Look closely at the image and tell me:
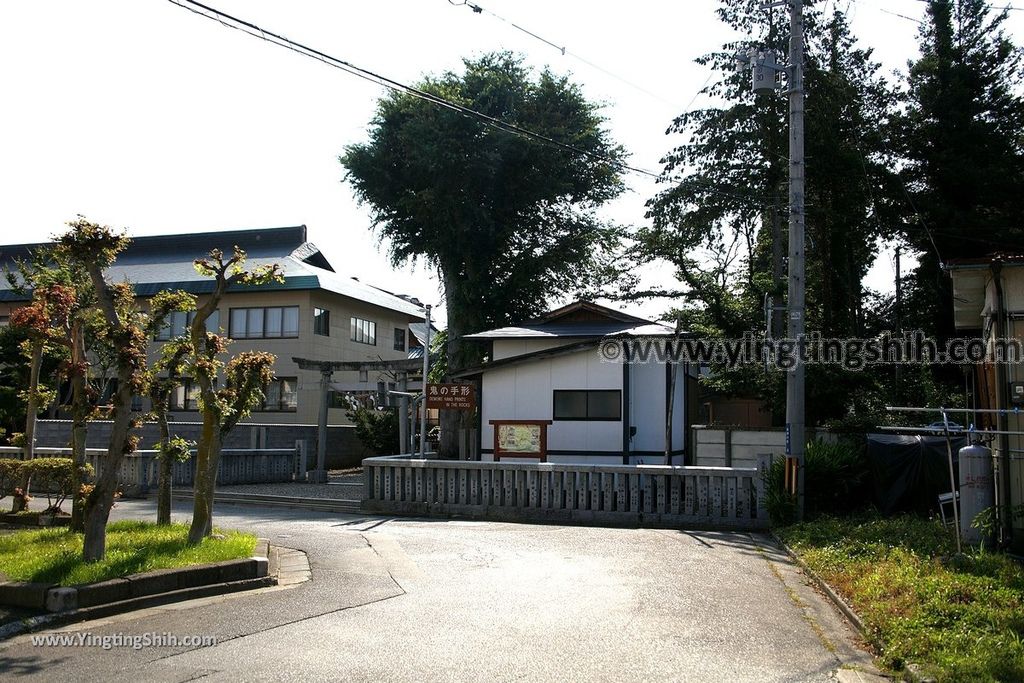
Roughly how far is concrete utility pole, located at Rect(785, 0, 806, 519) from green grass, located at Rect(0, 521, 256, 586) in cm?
878

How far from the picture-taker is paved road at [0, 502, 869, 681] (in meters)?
6.20

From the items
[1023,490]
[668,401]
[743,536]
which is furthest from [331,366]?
[1023,490]

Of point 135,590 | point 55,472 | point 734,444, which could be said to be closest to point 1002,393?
point 734,444

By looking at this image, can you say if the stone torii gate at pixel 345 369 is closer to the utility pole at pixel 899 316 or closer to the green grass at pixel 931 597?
the utility pole at pixel 899 316

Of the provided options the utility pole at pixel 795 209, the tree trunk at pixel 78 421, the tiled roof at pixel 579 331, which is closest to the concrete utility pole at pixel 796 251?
the utility pole at pixel 795 209

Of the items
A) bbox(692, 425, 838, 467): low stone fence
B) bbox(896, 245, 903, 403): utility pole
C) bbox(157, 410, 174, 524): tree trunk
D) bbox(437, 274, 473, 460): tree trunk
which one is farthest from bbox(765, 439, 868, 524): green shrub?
bbox(437, 274, 473, 460): tree trunk

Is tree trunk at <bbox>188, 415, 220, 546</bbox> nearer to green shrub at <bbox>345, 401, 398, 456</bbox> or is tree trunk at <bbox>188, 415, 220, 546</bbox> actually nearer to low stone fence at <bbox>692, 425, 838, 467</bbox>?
low stone fence at <bbox>692, 425, 838, 467</bbox>

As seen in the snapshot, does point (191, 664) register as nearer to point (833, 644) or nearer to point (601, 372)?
point (833, 644)

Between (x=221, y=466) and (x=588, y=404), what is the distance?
30.9 feet

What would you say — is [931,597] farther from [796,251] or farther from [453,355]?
[453,355]

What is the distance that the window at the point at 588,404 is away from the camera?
21.2 metres

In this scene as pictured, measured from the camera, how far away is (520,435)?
19.4 meters

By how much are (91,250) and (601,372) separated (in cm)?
1378

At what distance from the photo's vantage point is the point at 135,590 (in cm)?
812
